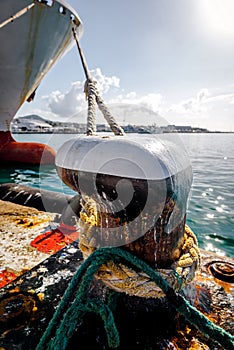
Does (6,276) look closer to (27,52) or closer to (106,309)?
(106,309)

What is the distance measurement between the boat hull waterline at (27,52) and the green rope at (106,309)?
8.04 metres

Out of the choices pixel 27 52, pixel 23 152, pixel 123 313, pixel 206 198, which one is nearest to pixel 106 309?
pixel 123 313

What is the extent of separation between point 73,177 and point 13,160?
42.7 feet

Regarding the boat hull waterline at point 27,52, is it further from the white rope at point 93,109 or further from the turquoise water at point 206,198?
the white rope at point 93,109

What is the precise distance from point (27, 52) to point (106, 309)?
38.1ft

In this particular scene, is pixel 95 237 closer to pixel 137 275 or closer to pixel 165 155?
pixel 137 275

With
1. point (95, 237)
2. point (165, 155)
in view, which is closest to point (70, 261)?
point (95, 237)

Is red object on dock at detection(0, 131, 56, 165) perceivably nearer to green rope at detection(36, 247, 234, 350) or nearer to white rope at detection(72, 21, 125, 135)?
white rope at detection(72, 21, 125, 135)

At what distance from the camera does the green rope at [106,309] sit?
99 cm

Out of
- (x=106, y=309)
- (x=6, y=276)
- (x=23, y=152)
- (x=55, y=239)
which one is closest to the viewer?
(x=106, y=309)

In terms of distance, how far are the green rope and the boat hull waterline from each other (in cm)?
804

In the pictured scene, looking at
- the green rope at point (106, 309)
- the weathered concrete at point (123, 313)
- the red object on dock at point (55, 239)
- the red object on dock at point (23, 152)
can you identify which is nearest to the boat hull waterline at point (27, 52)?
the red object on dock at point (23, 152)

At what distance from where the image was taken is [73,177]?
1.10 metres

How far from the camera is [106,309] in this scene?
1087 millimetres
